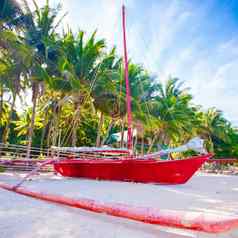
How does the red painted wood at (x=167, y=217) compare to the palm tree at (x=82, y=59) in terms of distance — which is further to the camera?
the palm tree at (x=82, y=59)

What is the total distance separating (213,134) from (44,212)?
104 feet

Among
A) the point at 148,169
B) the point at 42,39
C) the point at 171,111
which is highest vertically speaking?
the point at 42,39

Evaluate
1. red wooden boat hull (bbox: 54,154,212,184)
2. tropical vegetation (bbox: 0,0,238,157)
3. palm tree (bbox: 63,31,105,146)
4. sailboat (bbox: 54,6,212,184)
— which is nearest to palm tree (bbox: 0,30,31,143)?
tropical vegetation (bbox: 0,0,238,157)

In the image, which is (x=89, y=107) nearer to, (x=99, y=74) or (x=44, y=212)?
(x=99, y=74)

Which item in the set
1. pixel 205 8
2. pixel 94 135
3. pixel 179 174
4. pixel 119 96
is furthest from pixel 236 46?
pixel 94 135

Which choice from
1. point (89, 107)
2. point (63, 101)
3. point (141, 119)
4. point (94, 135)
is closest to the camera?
point (63, 101)

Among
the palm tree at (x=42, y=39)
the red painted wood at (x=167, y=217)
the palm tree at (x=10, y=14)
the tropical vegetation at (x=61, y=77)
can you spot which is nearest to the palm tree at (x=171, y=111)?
the tropical vegetation at (x=61, y=77)

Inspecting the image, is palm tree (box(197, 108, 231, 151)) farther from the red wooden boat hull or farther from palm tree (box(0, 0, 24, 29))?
palm tree (box(0, 0, 24, 29))

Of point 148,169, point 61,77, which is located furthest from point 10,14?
point 148,169

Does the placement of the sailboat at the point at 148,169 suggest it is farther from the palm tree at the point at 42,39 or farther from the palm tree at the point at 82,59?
the palm tree at the point at 42,39

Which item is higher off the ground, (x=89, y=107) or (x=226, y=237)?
(x=89, y=107)

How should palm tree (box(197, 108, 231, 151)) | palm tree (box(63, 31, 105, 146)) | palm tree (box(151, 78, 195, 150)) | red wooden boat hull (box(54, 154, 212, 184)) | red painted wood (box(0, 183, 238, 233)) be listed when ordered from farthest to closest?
palm tree (box(197, 108, 231, 151)), palm tree (box(151, 78, 195, 150)), palm tree (box(63, 31, 105, 146)), red wooden boat hull (box(54, 154, 212, 184)), red painted wood (box(0, 183, 238, 233))

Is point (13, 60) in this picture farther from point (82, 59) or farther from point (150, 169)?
point (150, 169)

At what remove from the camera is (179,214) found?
224 centimetres
